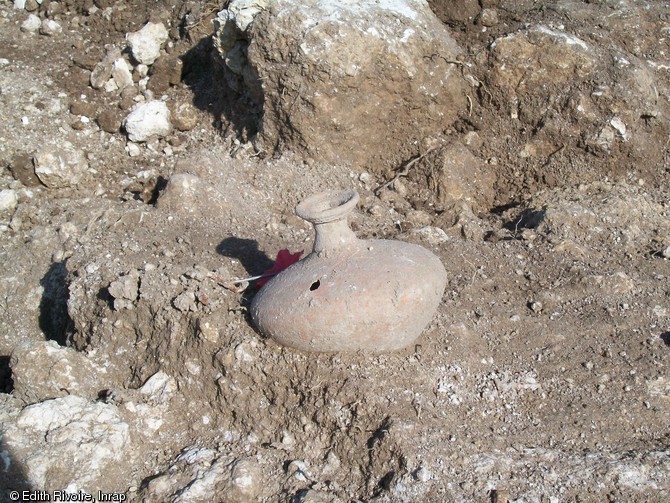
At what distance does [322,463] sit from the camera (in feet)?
12.1

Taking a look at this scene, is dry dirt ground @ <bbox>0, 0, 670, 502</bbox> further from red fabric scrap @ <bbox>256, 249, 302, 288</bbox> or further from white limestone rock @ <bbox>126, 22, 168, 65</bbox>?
white limestone rock @ <bbox>126, 22, 168, 65</bbox>

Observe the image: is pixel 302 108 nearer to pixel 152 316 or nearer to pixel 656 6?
pixel 152 316

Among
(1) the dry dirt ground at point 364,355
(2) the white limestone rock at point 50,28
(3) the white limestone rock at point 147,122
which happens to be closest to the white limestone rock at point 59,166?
(1) the dry dirt ground at point 364,355

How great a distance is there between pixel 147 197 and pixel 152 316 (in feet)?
6.57

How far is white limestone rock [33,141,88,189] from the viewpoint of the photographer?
6.23 meters

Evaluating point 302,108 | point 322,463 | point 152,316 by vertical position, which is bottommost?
point 322,463

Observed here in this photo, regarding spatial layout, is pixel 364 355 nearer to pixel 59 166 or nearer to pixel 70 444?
pixel 70 444

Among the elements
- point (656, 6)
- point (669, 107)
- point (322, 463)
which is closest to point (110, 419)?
point (322, 463)

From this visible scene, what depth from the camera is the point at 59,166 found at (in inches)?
247

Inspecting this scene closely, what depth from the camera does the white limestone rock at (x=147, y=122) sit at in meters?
6.69

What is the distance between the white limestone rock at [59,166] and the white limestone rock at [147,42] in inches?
55.7

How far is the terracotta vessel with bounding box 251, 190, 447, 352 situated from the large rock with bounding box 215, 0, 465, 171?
2.02 meters

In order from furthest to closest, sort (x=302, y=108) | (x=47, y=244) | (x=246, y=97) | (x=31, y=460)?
(x=246, y=97)
(x=302, y=108)
(x=47, y=244)
(x=31, y=460)

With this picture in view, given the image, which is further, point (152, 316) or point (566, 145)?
point (566, 145)
